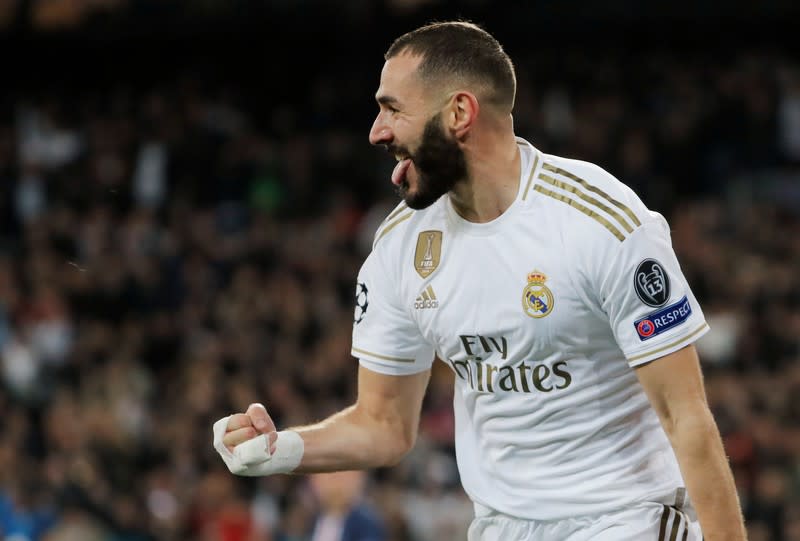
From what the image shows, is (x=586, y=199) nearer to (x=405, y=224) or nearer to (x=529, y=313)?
(x=529, y=313)

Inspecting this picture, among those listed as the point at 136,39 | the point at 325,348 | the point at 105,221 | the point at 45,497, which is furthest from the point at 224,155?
the point at 45,497

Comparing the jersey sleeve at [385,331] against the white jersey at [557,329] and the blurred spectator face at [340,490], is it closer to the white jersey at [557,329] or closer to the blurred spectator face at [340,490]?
the white jersey at [557,329]

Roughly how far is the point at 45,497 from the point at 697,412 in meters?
7.98

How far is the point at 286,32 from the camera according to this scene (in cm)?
1603

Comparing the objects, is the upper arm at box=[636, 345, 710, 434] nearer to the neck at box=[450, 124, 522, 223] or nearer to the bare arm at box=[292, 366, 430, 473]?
the neck at box=[450, 124, 522, 223]

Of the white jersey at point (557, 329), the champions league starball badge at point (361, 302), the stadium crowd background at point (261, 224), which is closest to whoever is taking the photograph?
the white jersey at point (557, 329)

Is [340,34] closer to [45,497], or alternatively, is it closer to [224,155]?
[224,155]

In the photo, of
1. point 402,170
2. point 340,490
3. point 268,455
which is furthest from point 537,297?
point 340,490

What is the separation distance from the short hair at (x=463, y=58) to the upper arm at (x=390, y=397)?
0.86 m

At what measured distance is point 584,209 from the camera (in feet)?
11.2

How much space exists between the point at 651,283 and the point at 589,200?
0.94ft

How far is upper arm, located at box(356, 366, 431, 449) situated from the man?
244mm

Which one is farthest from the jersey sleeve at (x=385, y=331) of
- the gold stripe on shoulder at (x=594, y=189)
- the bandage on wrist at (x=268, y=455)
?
the gold stripe on shoulder at (x=594, y=189)

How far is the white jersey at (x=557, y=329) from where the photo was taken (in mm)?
3316
